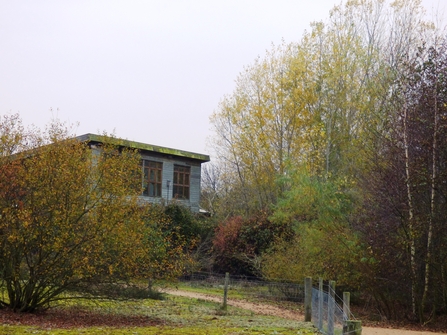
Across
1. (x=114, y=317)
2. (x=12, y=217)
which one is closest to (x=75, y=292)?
(x=114, y=317)

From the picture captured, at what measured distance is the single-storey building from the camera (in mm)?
39719

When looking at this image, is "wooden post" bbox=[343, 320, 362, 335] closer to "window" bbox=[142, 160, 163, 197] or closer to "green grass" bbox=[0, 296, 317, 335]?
"green grass" bbox=[0, 296, 317, 335]

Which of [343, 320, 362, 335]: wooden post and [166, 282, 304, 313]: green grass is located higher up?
[343, 320, 362, 335]: wooden post

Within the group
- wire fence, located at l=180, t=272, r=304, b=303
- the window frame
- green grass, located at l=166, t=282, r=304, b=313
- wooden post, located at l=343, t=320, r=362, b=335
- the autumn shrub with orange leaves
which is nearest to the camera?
wooden post, located at l=343, t=320, r=362, b=335

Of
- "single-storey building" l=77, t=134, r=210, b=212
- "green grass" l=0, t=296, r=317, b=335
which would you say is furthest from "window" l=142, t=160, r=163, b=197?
"green grass" l=0, t=296, r=317, b=335

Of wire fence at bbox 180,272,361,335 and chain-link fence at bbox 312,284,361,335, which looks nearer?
chain-link fence at bbox 312,284,361,335

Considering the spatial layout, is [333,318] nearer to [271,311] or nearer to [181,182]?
[271,311]

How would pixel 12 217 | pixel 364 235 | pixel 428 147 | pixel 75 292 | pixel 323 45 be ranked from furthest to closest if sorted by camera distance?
pixel 323 45, pixel 364 235, pixel 428 147, pixel 75 292, pixel 12 217

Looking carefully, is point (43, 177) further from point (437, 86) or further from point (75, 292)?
point (437, 86)

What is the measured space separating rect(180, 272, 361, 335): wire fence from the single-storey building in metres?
7.66

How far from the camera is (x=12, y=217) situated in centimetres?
1542

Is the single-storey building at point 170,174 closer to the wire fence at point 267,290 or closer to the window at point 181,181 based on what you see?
the window at point 181,181

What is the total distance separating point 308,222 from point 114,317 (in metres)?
12.0

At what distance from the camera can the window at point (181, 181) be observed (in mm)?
A: 41562
